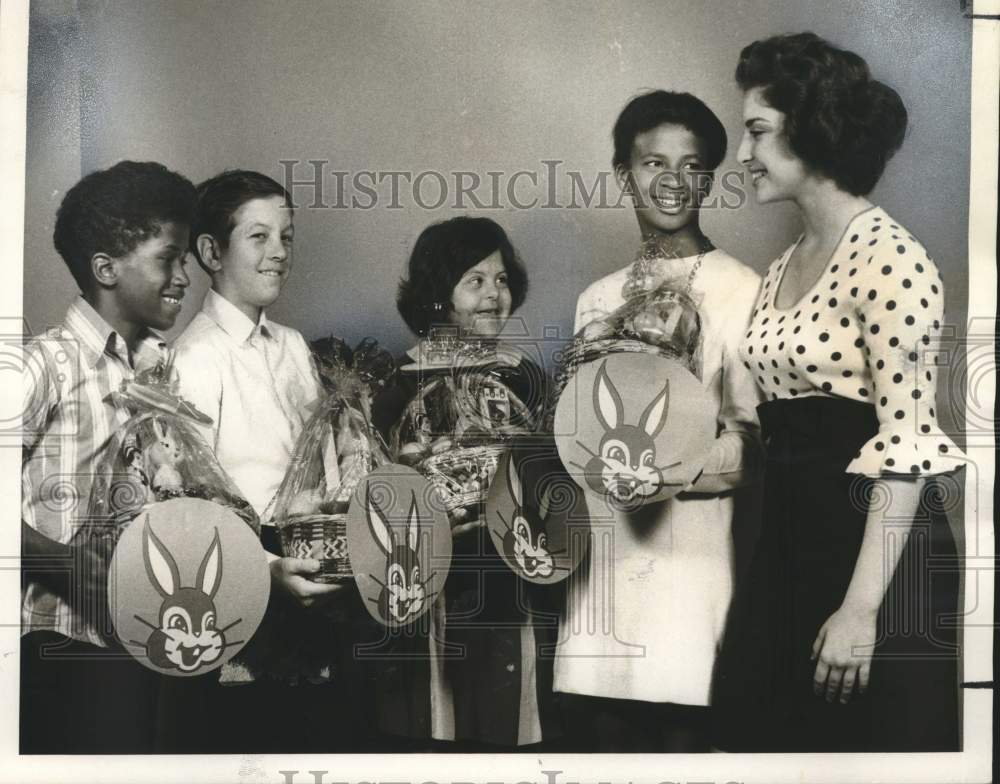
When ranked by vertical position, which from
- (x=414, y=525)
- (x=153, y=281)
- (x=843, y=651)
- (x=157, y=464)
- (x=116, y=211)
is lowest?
(x=843, y=651)

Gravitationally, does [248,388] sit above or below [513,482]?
above

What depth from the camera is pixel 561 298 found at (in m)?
2.02

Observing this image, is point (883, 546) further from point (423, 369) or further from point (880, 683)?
point (423, 369)

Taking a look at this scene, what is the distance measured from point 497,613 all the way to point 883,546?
748 millimetres

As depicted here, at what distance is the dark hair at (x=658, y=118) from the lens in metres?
2.02

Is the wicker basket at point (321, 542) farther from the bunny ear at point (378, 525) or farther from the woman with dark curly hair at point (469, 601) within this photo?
the woman with dark curly hair at point (469, 601)

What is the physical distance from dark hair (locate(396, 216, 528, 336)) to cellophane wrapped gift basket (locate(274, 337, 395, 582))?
103mm

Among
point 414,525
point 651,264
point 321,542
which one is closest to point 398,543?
point 414,525

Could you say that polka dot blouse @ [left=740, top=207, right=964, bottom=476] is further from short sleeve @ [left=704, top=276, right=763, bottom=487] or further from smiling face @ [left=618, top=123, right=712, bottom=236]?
smiling face @ [left=618, top=123, right=712, bottom=236]

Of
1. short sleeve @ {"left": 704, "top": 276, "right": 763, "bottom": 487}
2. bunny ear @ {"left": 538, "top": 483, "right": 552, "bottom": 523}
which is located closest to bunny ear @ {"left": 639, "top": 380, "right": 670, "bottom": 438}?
short sleeve @ {"left": 704, "top": 276, "right": 763, "bottom": 487}

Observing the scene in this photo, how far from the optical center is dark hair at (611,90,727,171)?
6.63 ft

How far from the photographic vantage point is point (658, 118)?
202 centimetres

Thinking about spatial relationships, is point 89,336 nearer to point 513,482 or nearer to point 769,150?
point 513,482

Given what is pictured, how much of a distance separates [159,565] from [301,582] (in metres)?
0.27
